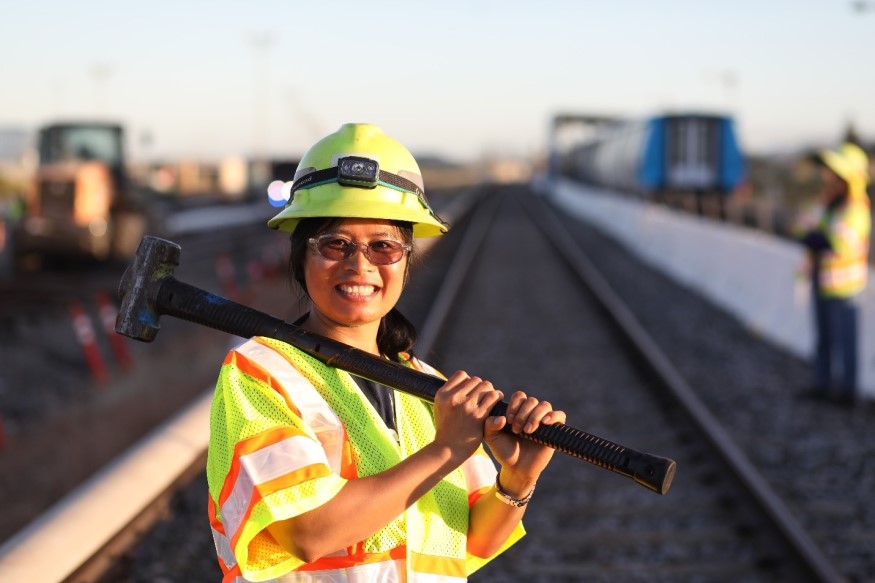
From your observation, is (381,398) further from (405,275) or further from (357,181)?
(357,181)

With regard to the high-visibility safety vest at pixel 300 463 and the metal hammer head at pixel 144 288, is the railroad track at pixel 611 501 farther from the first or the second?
the metal hammer head at pixel 144 288

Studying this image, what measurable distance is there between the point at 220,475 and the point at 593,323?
13314mm

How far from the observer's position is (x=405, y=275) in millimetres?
2299

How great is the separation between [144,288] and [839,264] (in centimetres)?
828

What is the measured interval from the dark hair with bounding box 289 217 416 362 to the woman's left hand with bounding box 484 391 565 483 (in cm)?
40

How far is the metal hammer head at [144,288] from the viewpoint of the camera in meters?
2.11

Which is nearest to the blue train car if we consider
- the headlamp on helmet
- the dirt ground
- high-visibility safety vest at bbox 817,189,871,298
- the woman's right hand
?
the dirt ground

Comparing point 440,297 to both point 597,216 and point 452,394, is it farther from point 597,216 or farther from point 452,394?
point 597,216

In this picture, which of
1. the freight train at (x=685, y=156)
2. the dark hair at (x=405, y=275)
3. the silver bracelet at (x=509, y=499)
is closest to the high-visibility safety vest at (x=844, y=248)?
the dark hair at (x=405, y=275)

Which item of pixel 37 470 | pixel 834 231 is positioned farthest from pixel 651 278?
pixel 37 470

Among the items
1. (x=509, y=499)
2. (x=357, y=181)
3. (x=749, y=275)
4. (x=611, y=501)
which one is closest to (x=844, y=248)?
(x=611, y=501)

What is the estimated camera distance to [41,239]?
20.6 meters

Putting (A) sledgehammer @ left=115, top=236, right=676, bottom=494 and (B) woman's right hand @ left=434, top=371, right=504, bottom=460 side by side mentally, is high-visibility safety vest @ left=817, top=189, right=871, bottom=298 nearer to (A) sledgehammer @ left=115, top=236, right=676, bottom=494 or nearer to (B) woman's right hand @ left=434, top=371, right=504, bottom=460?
(A) sledgehammer @ left=115, top=236, right=676, bottom=494

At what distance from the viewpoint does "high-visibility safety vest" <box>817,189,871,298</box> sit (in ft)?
30.4
